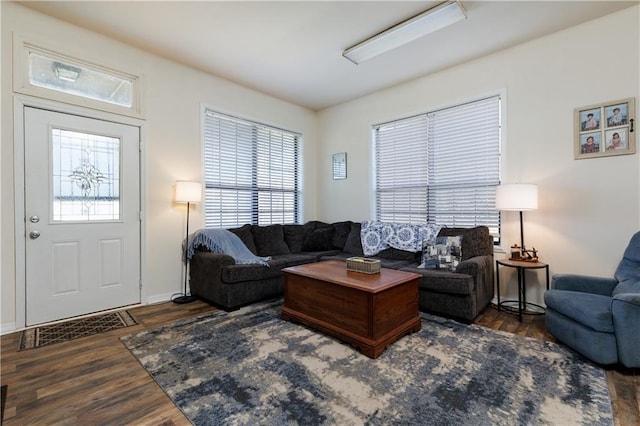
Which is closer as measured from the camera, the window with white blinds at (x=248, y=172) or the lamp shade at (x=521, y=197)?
the lamp shade at (x=521, y=197)

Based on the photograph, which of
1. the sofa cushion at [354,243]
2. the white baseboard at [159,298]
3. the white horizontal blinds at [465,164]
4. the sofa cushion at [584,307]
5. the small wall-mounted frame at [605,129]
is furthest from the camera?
the sofa cushion at [354,243]

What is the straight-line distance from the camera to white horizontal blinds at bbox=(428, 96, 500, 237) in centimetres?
360

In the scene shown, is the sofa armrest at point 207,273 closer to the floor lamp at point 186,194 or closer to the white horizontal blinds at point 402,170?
the floor lamp at point 186,194

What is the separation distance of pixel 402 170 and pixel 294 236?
6.19 ft

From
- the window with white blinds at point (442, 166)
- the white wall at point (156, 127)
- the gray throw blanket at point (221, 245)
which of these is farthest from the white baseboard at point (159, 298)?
the window with white blinds at point (442, 166)

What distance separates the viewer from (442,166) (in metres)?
4.01

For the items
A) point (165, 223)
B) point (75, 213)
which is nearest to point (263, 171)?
point (165, 223)

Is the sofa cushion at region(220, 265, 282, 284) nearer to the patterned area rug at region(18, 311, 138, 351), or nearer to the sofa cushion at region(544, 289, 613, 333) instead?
the patterned area rug at region(18, 311, 138, 351)

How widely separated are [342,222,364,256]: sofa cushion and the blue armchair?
7.33ft

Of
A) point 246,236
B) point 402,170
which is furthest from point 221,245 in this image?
point 402,170

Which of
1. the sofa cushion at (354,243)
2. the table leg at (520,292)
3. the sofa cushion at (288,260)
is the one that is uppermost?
the sofa cushion at (354,243)

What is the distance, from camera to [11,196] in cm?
268

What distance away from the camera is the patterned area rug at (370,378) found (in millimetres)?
1597

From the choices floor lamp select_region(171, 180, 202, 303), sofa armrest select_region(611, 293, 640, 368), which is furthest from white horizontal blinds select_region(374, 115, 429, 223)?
floor lamp select_region(171, 180, 202, 303)
